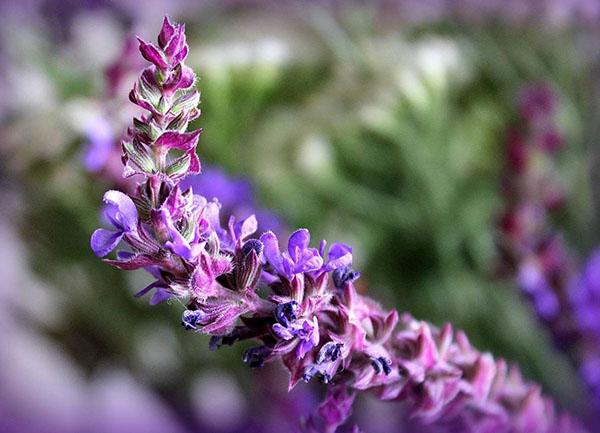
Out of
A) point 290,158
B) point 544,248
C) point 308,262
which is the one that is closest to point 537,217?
point 544,248

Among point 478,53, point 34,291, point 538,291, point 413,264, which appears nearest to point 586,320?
point 538,291

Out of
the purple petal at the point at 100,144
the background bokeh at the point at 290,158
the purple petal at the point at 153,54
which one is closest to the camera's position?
the purple petal at the point at 153,54

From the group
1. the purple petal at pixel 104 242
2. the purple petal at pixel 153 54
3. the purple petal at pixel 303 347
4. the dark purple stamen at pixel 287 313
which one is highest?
the purple petal at pixel 153 54

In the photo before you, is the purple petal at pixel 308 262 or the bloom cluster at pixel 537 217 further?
the bloom cluster at pixel 537 217

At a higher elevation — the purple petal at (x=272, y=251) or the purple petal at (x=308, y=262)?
the purple petal at (x=272, y=251)

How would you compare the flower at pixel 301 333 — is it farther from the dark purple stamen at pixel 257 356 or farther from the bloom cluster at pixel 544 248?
the bloom cluster at pixel 544 248

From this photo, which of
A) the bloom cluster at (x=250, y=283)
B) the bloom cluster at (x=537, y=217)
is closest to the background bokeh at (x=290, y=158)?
the bloom cluster at (x=537, y=217)
